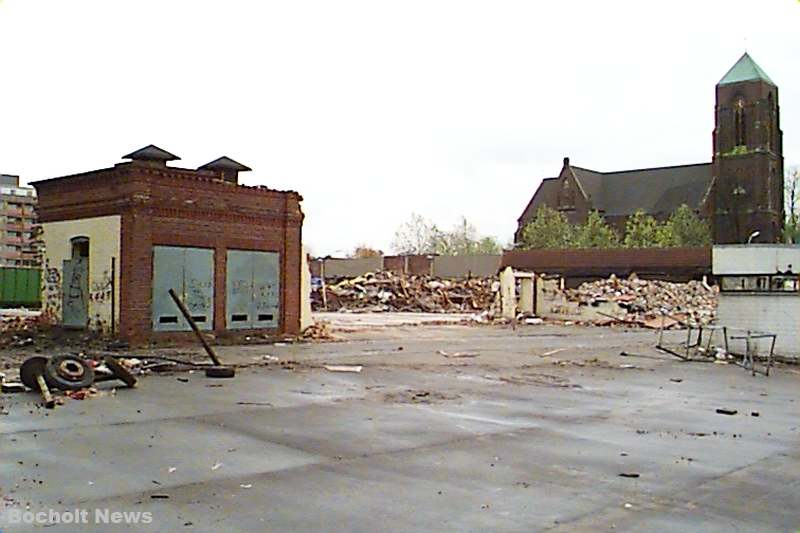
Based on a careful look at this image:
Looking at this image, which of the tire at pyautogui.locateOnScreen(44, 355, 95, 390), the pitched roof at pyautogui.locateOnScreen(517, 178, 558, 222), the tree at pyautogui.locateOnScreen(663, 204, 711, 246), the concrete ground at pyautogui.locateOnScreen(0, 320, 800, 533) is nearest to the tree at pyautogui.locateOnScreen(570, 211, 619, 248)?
the tree at pyautogui.locateOnScreen(663, 204, 711, 246)

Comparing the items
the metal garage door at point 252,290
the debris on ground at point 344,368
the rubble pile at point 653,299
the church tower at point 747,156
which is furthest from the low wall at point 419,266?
the debris on ground at point 344,368

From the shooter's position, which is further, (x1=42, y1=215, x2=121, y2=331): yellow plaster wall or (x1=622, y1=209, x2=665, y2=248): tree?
(x1=622, y1=209, x2=665, y2=248): tree

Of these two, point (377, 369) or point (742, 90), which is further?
point (742, 90)

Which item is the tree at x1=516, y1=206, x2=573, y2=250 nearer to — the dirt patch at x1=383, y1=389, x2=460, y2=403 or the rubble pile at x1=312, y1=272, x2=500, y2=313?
the rubble pile at x1=312, y1=272, x2=500, y2=313

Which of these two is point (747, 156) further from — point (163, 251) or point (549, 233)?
point (163, 251)

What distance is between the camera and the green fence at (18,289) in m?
51.4

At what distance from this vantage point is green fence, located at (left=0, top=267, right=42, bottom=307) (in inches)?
2023

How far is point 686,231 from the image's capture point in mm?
82750

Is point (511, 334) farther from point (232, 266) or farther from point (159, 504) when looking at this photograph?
point (159, 504)

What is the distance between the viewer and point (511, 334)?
3541 centimetres

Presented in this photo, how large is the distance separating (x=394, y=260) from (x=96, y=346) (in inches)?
2486

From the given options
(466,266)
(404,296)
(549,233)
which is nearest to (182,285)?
(404,296)

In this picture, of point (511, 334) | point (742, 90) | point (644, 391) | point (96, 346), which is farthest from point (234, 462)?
point (742, 90)

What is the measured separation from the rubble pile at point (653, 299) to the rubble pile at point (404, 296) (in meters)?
8.74
